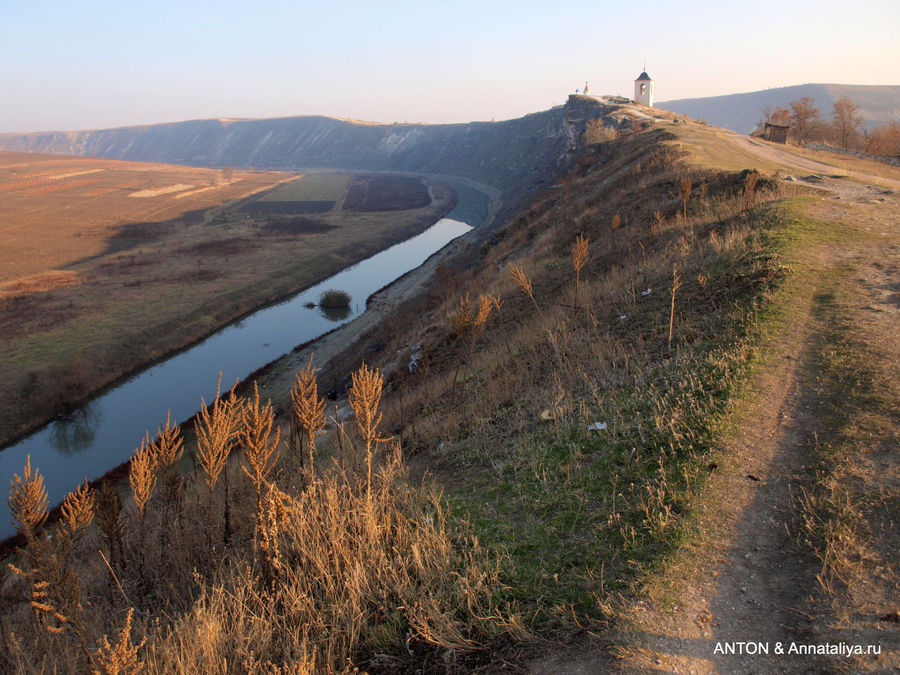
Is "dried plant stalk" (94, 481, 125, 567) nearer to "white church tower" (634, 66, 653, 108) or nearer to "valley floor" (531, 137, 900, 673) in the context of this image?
"valley floor" (531, 137, 900, 673)

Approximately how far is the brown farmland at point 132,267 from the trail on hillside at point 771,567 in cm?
2566

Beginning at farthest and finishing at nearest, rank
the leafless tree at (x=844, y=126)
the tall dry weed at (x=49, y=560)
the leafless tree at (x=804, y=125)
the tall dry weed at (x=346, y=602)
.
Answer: the leafless tree at (x=804, y=125), the leafless tree at (x=844, y=126), the tall dry weed at (x=49, y=560), the tall dry weed at (x=346, y=602)

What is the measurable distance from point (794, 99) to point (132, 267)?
201 m

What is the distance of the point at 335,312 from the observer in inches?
1380

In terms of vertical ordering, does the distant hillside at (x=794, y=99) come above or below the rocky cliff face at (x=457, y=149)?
above

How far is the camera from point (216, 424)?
4367 mm

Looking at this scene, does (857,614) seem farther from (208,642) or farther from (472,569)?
(208,642)

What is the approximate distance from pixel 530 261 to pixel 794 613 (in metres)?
16.2

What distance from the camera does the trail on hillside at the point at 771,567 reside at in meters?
2.70

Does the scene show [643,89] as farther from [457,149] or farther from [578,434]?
[457,149]

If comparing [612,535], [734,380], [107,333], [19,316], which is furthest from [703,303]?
[19,316]

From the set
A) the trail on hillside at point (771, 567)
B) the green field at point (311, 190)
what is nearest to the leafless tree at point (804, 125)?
the trail on hillside at point (771, 567)

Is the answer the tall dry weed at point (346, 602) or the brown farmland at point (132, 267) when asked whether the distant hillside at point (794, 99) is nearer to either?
the brown farmland at point (132, 267)

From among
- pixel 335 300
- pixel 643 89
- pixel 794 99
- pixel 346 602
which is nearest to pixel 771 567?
pixel 346 602
